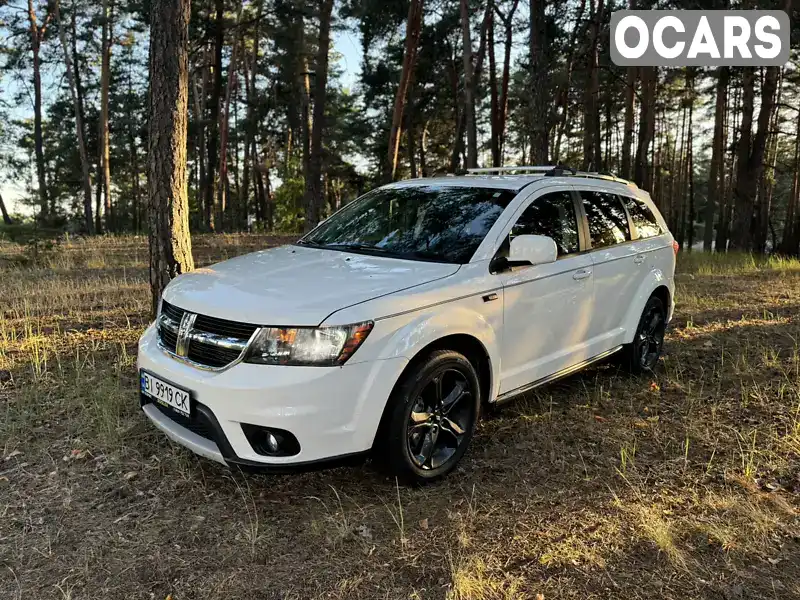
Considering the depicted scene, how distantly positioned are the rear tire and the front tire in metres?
2.26

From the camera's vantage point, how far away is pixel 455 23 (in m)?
19.8

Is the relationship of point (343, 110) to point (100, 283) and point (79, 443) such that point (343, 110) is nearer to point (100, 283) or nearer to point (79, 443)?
point (100, 283)

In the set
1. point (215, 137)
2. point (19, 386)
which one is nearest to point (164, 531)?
point (19, 386)

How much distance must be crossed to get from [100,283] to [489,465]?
25.3 feet

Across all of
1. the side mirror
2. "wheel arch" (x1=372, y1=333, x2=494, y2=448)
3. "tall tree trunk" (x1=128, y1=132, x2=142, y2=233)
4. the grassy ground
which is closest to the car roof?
the side mirror

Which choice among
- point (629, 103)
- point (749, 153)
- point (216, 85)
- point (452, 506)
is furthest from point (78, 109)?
point (452, 506)

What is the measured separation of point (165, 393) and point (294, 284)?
928mm

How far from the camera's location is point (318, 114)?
14.1 metres

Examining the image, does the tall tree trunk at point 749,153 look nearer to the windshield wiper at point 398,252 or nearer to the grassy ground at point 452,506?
the grassy ground at point 452,506

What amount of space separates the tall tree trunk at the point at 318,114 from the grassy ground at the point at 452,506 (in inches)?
383

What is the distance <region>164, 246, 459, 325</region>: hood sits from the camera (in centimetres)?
291

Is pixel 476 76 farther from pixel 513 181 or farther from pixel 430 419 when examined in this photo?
pixel 430 419

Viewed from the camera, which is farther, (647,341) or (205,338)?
(647,341)

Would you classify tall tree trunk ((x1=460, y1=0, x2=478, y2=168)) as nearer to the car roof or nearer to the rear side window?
the rear side window
